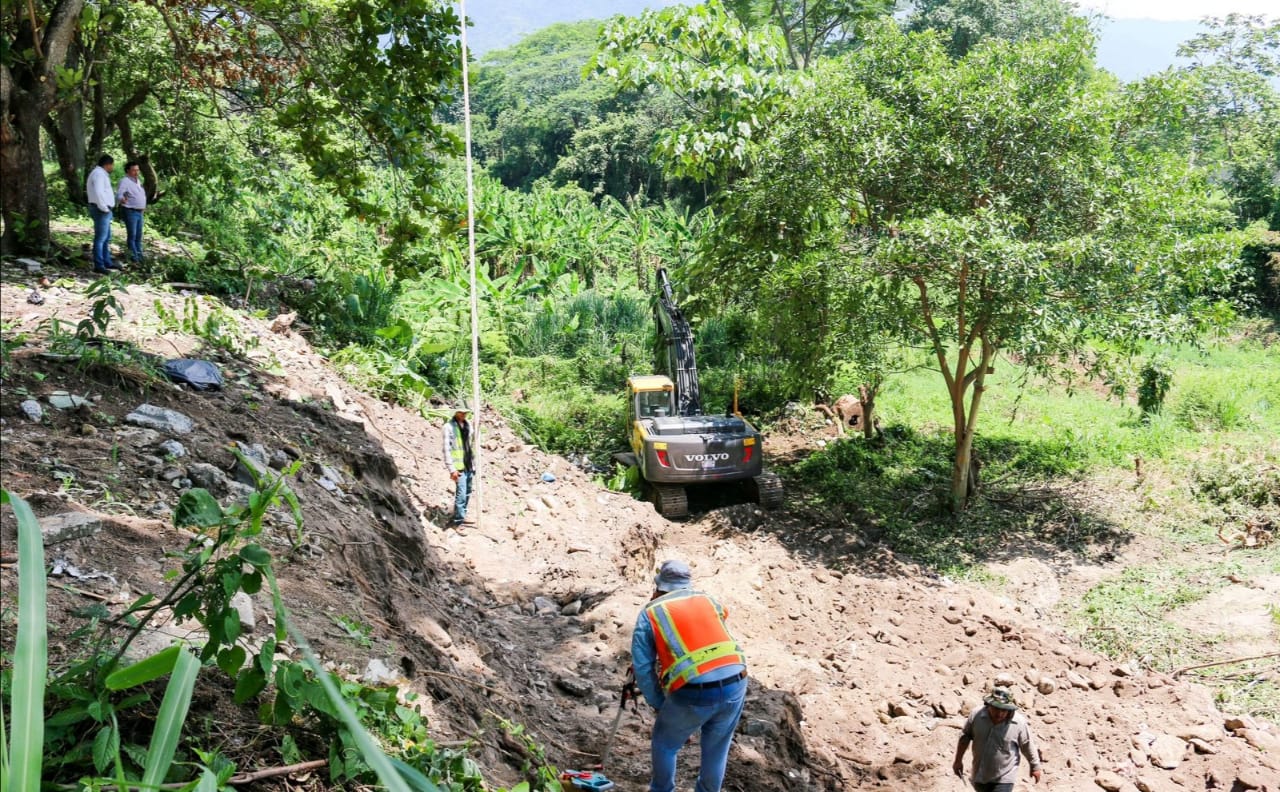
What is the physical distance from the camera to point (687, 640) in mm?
4523

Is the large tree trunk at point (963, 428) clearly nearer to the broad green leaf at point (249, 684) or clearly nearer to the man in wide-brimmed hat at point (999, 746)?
the man in wide-brimmed hat at point (999, 746)

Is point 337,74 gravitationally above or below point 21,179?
above

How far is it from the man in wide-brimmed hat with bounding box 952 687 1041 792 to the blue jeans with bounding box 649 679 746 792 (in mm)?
1967

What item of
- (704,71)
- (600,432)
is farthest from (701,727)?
(600,432)

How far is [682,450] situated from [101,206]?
23.2 feet

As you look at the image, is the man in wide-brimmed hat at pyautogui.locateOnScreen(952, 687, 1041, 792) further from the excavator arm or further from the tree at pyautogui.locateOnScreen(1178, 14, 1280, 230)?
the tree at pyautogui.locateOnScreen(1178, 14, 1280, 230)

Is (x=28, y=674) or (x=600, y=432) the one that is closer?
(x=28, y=674)

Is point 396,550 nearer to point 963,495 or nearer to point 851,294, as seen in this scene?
point 851,294

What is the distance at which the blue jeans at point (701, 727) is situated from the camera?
4.57 metres

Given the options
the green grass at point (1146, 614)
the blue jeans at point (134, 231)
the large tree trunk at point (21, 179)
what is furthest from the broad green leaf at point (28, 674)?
the blue jeans at point (134, 231)

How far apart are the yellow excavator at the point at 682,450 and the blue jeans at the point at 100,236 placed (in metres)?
6.50

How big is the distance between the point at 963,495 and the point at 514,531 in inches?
225

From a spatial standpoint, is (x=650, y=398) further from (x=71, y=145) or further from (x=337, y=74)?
(x=337, y=74)

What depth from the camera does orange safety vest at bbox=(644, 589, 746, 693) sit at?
4504 mm
